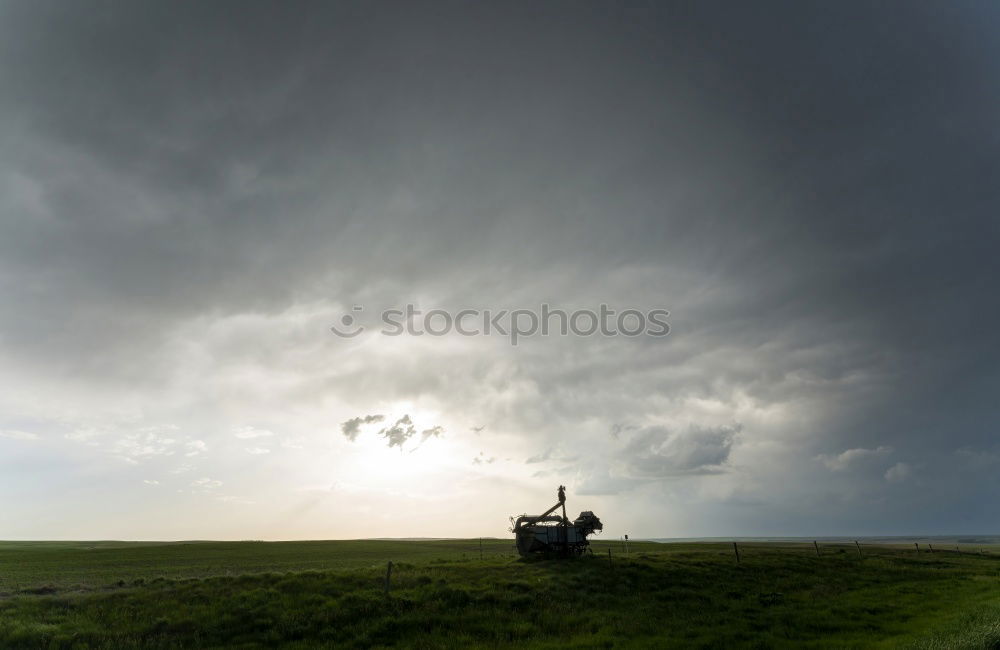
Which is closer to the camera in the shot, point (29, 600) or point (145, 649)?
point (145, 649)

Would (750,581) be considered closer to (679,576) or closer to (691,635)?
(679,576)

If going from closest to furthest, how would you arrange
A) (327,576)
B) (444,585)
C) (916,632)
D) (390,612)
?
1. (916,632)
2. (390,612)
3. (444,585)
4. (327,576)

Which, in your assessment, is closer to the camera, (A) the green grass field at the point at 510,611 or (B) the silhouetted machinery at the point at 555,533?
(A) the green grass field at the point at 510,611

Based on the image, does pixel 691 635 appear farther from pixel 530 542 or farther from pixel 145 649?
pixel 530 542

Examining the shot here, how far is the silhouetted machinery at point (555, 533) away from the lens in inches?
2018

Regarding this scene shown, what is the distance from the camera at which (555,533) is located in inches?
2030

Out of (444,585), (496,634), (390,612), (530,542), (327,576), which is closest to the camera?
(496,634)

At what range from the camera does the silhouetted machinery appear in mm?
51250

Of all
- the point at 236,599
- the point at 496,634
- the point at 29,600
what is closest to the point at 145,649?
the point at 236,599

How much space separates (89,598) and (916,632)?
38.2 m

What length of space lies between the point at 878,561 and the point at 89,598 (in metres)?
62.6

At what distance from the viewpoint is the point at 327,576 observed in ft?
113

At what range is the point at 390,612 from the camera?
86.8 feet

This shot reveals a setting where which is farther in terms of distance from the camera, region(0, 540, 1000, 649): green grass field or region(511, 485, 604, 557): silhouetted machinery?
region(511, 485, 604, 557): silhouetted machinery
